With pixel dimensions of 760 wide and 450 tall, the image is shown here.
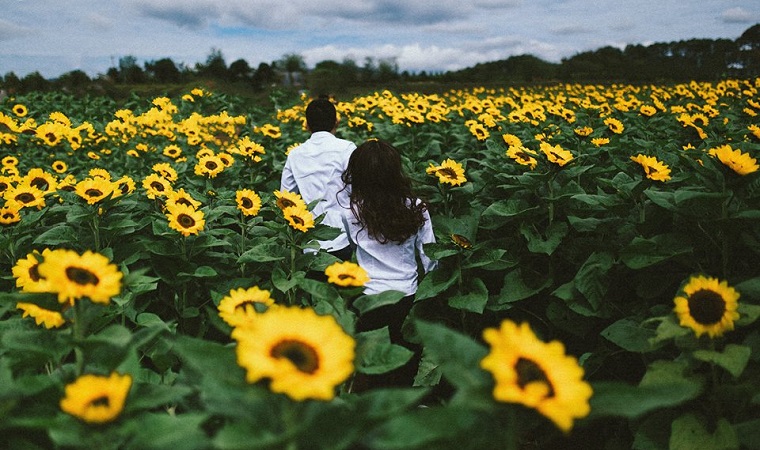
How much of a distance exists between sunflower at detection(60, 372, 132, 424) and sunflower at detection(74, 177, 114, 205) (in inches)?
68.9

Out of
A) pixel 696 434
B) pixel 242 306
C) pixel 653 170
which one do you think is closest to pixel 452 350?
pixel 242 306

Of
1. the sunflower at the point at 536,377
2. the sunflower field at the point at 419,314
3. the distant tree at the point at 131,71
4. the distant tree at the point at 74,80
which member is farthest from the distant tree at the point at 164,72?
the sunflower at the point at 536,377

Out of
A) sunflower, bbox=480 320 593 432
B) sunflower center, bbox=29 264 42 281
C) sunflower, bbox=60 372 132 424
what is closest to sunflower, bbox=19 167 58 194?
sunflower center, bbox=29 264 42 281

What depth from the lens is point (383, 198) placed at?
11.0ft

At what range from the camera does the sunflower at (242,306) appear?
1.53 m

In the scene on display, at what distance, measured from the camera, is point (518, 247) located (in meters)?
3.29

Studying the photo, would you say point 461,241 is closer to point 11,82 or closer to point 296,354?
point 296,354

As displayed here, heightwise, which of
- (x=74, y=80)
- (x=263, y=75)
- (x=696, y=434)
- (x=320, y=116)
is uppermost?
(x=263, y=75)

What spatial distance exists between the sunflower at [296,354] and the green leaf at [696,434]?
130 centimetres

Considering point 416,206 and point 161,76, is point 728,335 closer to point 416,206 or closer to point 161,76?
point 416,206

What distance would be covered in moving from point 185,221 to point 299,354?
1.78m

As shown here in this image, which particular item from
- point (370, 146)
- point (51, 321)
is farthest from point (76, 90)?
point (51, 321)

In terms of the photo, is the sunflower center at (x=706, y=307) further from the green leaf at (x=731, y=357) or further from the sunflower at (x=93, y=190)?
the sunflower at (x=93, y=190)

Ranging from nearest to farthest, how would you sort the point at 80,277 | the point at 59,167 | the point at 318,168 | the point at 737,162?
the point at 80,277, the point at 737,162, the point at 318,168, the point at 59,167
